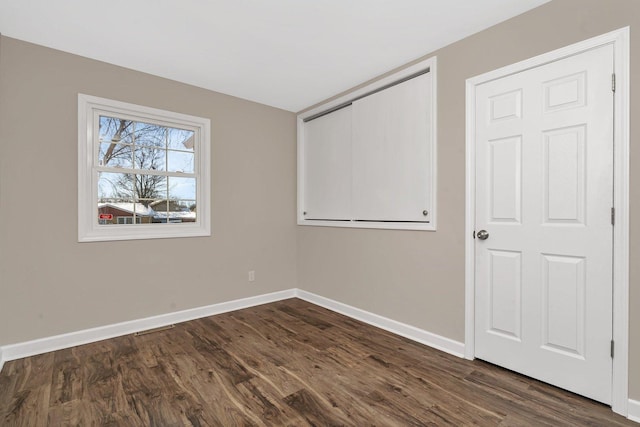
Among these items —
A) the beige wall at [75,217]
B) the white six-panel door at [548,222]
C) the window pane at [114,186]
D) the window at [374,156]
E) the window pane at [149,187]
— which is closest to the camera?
the white six-panel door at [548,222]

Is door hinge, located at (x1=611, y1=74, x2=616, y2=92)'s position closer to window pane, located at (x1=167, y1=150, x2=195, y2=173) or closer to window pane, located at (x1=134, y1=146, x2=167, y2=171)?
window pane, located at (x1=167, y1=150, x2=195, y2=173)

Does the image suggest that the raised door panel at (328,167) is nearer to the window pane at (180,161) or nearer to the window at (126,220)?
the window pane at (180,161)

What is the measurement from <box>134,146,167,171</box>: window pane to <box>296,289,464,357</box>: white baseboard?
2.33 m

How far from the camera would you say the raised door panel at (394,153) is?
273 cm

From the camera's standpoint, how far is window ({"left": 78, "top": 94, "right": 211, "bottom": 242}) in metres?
2.77


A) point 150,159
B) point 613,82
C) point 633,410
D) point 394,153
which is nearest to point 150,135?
point 150,159

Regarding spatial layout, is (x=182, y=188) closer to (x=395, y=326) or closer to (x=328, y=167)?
(x=328, y=167)

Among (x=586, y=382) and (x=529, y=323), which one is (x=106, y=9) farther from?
(x=586, y=382)

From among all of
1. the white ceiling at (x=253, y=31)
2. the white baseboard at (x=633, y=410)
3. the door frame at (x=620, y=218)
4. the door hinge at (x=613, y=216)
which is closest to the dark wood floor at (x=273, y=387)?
the white baseboard at (x=633, y=410)

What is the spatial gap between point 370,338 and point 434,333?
0.57 metres

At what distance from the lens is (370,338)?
2.82m

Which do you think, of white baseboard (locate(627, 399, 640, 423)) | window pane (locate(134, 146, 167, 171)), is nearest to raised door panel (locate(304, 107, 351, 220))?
window pane (locate(134, 146, 167, 171))

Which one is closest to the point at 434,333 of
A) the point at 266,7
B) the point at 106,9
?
the point at 266,7

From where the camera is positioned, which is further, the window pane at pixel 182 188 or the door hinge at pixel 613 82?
the window pane at pixel 182 188
